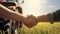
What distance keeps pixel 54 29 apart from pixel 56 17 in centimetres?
148

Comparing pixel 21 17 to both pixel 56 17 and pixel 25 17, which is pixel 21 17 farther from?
pixel 56 17

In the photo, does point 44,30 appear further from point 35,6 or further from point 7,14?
point 7,14

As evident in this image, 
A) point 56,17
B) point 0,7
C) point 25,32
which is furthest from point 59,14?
point 25,32

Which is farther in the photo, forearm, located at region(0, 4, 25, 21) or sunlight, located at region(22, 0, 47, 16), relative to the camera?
sunlight, located at region(22, 0, 47, 16)

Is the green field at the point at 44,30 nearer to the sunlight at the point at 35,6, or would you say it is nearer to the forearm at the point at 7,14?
the sunlight at the point at 35,6

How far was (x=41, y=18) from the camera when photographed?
0.87 m

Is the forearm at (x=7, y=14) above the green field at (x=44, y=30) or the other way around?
above

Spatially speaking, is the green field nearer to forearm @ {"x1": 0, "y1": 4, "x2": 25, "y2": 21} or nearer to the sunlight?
the sunlight

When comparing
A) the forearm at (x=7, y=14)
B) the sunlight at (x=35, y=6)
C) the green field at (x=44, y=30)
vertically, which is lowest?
the green field at (x=44, y=30)

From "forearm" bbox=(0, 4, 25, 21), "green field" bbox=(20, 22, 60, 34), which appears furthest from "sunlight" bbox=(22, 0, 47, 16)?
"forearm" bbox=(0, 4, 25, 21)

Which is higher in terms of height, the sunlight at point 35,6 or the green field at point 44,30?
the sunlight at point 35,6

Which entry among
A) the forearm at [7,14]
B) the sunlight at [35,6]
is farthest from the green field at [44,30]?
the forearm at [7,14]

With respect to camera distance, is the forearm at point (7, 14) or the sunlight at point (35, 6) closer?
the forearm at point (7, 14)

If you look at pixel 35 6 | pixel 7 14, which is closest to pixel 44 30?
pixel 35 6
